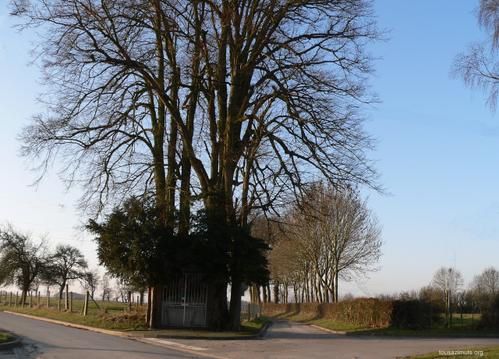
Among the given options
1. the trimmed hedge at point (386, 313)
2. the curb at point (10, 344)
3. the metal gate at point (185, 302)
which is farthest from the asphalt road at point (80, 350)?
the trimmed hedge at point (386, 313)

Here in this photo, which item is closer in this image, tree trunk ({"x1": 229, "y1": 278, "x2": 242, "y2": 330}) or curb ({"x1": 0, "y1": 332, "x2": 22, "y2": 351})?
curb ({"x1": 0, "y1": 332, "x2": 22, "y2": 351})

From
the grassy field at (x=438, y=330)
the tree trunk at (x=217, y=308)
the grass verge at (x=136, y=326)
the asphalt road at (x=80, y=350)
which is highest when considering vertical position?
the tree trunk at (x=217, y=308)

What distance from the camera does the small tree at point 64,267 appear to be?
→ 78.7 m

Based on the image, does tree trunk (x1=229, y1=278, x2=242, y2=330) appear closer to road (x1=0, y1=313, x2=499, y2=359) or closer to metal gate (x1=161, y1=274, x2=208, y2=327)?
metal gate (x1=161, y1=274, x2=208, y2=327)

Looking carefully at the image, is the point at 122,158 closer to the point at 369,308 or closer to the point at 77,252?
the point at 369,308

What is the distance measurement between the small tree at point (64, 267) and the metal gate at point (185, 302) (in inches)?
1893

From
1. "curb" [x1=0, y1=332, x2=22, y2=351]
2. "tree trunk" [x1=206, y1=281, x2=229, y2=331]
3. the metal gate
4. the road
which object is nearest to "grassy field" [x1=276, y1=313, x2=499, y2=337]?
"tree trunk" [x1=206, y1=281, x2=229, y2=331]

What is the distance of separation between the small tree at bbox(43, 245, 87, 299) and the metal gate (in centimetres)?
4809

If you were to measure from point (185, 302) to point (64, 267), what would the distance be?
52.6 m

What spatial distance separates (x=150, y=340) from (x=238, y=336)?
447 centimetres

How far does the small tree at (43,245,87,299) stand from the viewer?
78688 mm

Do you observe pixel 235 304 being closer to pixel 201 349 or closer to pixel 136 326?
pixel 136 326

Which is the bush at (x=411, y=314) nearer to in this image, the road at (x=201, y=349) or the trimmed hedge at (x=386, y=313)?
the trimmed hedge at (x=386, y=313)

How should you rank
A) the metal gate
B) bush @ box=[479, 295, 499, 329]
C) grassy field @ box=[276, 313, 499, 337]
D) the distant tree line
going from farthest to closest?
the distant tree line → bush @ box=[479, 295, 499, 329] → grassy field @ box=[276, 313, 499, 337] → the metal gate
